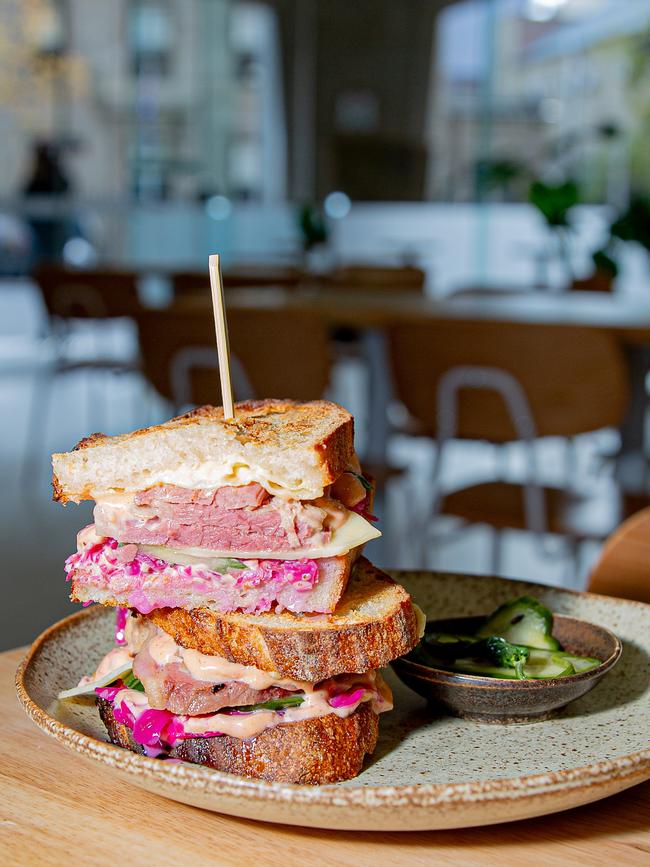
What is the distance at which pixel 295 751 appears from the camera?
0.73 metres

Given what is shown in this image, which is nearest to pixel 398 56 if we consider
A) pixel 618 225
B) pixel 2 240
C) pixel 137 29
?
pixel 137 29

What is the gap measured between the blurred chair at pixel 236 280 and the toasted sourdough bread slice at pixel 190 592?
16.3 feet

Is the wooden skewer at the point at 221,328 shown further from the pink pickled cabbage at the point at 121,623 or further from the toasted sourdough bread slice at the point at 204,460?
the pink pickled cabbage at the point at 121,623

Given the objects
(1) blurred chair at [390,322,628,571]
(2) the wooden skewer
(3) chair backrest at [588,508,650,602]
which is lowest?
(1) blurred chair at [390,322,628,571]

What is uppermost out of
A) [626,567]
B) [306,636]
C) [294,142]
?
[294,142]

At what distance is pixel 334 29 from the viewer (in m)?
10.2

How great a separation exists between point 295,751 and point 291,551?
0.13 m

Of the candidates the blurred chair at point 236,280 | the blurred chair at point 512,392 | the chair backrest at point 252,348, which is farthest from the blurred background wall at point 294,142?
the blurred chair at point 512,392

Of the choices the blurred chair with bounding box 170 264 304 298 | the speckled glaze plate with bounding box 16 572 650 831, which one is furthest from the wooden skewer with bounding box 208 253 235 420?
the blurred chair with bounding box 170 264 304 298

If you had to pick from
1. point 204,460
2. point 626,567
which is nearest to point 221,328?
point 204,460

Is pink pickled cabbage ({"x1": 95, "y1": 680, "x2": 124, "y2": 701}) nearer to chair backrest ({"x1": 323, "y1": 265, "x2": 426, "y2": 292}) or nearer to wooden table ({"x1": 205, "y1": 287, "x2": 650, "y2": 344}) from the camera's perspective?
wooden table ({"x1": 205, "y1": 287, "x2": 650, "y2": 344})

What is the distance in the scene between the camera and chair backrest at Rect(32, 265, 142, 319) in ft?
18.7

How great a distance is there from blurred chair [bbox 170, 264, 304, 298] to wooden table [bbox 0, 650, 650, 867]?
16.6 feet

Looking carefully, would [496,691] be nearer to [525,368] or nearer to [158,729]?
[158,729]
